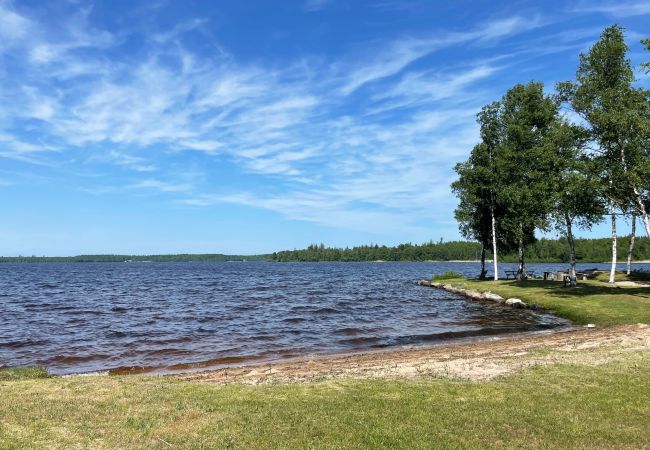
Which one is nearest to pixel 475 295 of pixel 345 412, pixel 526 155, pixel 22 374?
pixel 526 155

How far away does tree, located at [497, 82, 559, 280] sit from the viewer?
39469 mm

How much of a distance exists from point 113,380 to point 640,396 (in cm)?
1433

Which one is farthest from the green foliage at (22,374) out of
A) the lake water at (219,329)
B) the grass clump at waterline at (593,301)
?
the grass clump at waterline at (593,301)

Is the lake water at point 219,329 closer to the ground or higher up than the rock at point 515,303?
closer to the ground

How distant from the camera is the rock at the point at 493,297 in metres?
40.6

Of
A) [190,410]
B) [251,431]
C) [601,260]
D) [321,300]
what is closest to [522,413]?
[251,431]

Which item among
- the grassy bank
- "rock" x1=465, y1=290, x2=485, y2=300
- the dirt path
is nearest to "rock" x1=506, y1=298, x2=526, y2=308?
"rock" x1=465, y1=290, x2=485, y2=300

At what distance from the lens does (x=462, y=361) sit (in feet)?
55.6

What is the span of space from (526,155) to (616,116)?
14.1 meters

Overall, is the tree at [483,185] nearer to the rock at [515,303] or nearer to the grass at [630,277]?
the grass at [630,277]

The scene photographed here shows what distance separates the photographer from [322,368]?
58.4 ft

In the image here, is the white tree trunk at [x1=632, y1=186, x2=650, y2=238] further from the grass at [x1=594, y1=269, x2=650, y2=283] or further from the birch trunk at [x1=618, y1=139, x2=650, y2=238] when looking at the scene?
the grass at [x1=594, y1=269, x2=650, y2=283]

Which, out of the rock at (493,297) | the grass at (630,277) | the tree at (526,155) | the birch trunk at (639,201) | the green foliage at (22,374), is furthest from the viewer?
the grass at (630,277)

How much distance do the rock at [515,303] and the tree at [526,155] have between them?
747 cm
